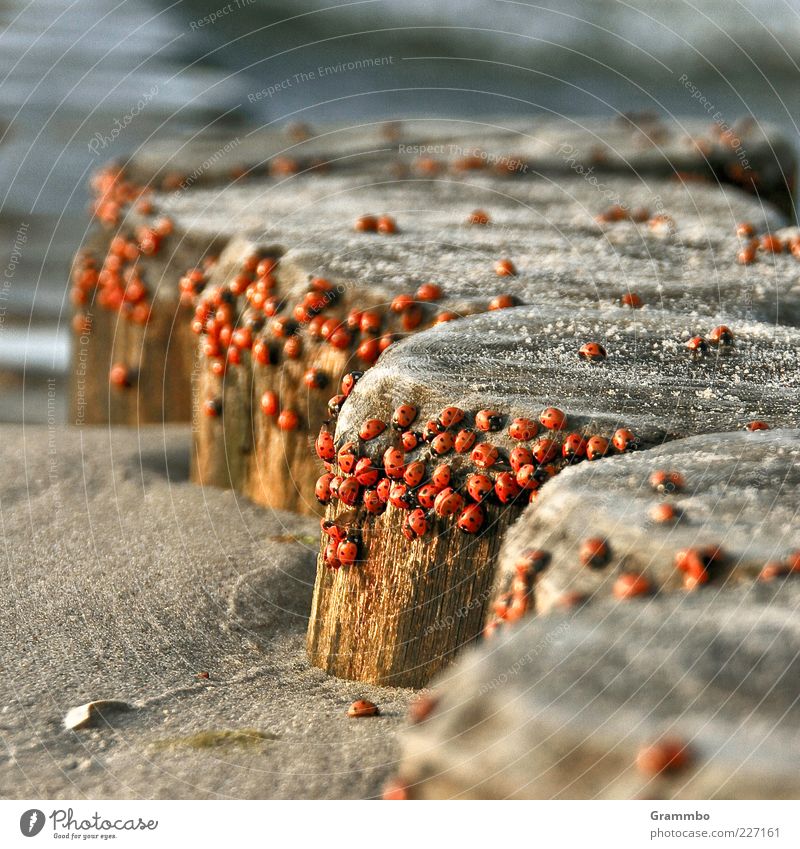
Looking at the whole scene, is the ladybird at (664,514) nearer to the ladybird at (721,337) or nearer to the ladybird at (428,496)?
the ladybird at (428,496)

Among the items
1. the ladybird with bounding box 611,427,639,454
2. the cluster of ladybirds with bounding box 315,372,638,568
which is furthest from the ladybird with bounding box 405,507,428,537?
the ladybird with bounding box 611,427,639,454

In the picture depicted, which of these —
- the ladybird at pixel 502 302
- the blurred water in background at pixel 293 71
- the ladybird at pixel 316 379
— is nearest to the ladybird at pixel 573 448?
the ladybird at pixel 502 302

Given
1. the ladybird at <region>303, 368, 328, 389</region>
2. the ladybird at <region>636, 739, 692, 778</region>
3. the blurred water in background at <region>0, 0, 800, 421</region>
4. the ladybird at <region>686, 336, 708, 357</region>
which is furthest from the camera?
the blurred water in background at <region>0, 0, 800, 421</region>

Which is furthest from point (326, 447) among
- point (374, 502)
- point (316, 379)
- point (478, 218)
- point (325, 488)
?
point (478, 218)

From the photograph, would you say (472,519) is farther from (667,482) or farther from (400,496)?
(667,482)

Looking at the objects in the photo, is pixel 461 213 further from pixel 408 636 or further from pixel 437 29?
pixel 437 29

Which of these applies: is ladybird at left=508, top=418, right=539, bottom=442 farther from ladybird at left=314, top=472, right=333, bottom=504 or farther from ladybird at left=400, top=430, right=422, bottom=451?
ladybird at left=314, top=472, right=333, bottom=504
